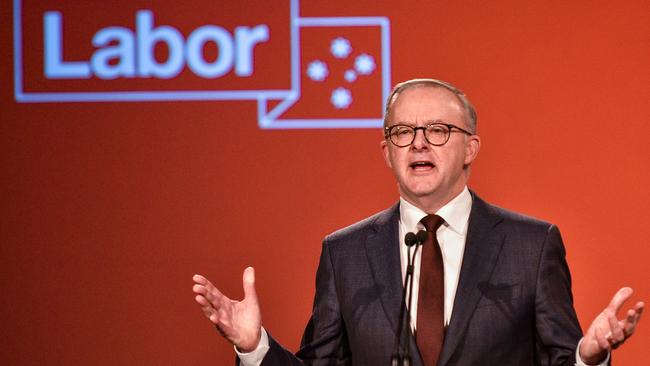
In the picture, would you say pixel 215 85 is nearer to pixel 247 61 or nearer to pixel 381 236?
pixel 247 61

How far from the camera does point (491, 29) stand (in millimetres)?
3699

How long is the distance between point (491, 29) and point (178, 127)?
4.42ft

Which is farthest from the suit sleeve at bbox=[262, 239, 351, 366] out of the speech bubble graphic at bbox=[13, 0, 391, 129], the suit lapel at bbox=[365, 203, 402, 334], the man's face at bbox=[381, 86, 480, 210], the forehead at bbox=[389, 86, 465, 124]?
the speech bubble graphic at bbox=[13, 0, 391, 129]

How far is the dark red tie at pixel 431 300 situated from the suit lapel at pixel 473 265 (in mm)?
33

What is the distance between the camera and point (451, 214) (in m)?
2.49

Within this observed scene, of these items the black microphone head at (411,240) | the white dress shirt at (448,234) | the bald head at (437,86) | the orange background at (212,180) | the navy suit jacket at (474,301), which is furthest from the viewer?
the orange background at (212,180)

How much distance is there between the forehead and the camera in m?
2.46

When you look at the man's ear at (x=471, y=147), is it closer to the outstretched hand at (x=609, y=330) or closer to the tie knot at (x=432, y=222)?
the tie knot at (x=432, y=222)

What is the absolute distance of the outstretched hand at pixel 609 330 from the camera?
196 cm

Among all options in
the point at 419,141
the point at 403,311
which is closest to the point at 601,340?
the point at 403,311

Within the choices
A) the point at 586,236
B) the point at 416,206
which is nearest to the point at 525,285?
the point at 416,206

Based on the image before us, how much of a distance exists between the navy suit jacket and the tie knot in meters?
0.09

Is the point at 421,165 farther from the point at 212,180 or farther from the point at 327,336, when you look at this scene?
the point at 212,180

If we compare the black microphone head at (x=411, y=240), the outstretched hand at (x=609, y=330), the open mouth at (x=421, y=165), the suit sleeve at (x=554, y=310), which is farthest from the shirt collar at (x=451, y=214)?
the outstretched hand at (x=609, y=330)
